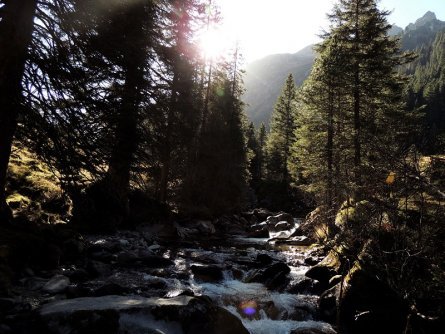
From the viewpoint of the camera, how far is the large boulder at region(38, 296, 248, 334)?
A: 17.8ft

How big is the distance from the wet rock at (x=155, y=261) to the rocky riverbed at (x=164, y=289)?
4cm

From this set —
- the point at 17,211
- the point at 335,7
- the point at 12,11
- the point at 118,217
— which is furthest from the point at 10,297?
the point at 335,7

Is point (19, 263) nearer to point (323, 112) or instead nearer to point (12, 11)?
point (12, 11)

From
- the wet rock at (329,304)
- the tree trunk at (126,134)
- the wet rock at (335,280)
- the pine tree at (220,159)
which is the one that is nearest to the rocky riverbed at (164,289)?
the wet rock at (329,304)

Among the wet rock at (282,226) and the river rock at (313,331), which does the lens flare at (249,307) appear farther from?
Result: the wet rock at (282,226)

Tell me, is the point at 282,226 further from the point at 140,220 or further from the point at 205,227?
the point at 140,220

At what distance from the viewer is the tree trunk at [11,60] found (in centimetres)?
688

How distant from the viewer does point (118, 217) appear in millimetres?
15555

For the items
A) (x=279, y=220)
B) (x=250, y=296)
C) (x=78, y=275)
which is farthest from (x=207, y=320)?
(x=279, y=220)

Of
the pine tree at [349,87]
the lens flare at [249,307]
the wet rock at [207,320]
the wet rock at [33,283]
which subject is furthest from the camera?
the pine tree at [349,87]

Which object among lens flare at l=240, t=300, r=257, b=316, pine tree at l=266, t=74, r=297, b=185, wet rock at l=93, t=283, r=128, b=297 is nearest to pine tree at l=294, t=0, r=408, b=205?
lens flare at l=240, t=300, r=257, b=316

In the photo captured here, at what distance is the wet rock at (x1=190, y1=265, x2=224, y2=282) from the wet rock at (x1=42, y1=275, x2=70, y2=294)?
4594 mm

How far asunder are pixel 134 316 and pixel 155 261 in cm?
600

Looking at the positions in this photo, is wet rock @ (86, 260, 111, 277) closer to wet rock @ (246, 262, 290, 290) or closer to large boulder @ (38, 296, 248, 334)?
large boulder @ (38, 296, 248, 334)
